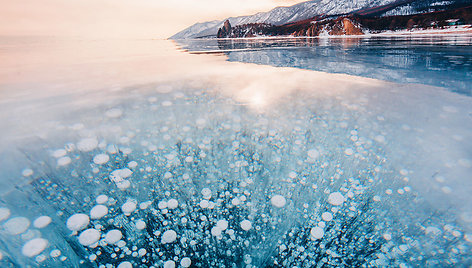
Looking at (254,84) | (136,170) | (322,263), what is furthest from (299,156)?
(254,84)

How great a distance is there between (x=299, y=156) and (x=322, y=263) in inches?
53.3

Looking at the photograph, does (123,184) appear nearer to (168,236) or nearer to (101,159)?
(101,159)

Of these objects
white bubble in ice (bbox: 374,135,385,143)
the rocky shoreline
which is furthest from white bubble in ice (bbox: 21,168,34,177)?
the rocky shoreline

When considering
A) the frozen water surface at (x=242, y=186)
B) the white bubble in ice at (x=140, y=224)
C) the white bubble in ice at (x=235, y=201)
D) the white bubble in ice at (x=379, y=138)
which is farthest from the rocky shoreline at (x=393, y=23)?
the white bubble in ice at (x=140, y=224)

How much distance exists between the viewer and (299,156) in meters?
2.71

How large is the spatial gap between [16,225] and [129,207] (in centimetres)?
95

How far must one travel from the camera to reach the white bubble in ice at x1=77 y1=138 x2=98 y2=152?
9.82 feet

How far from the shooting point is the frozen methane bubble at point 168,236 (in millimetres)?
1677

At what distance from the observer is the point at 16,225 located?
74.0 inches

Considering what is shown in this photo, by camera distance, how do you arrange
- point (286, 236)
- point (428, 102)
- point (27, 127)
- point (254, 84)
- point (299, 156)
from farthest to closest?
1. point (254, 84)
2. point (428, 102)
3. point (27, 127)
4. point (299, 156)
5. point (286, 236)

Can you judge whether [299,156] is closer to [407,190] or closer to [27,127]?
[407,190]

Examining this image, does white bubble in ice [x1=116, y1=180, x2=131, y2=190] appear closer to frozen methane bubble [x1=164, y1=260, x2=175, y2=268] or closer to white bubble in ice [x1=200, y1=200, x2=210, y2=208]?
white bubble in ice [x1=200, y1=200, x2=210, y2=208]

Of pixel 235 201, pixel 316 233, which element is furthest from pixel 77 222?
pixel 316 233

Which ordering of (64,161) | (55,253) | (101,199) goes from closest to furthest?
(55,253), (101,199), (64,161)
